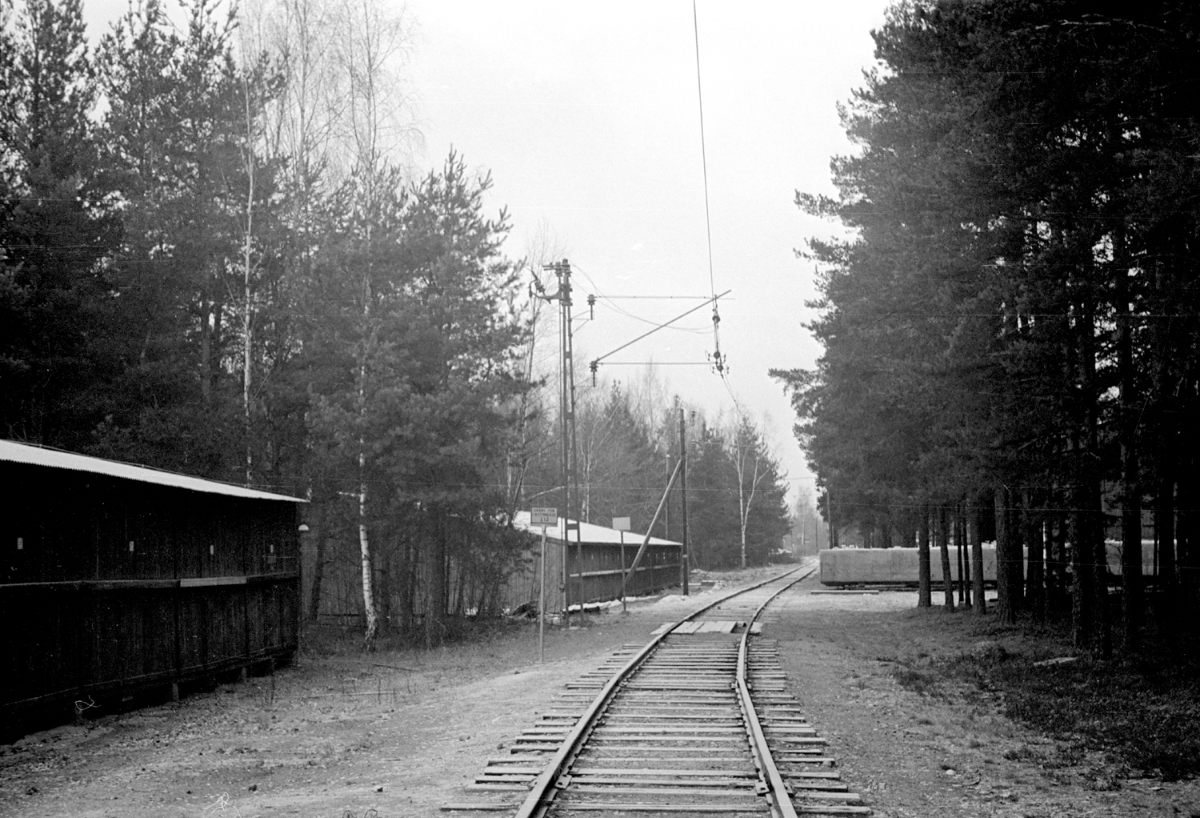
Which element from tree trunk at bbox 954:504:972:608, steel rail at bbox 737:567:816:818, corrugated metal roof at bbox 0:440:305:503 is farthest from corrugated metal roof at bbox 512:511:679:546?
steel rail at bbox 737:567:816:818

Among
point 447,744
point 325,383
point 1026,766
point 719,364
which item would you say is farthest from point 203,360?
point 1026,766

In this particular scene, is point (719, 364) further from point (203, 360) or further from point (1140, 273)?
point (1140, 273)

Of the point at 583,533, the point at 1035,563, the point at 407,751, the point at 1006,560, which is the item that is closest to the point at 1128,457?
the point at 1006,560

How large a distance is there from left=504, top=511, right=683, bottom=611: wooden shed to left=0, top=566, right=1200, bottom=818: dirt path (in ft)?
39.8

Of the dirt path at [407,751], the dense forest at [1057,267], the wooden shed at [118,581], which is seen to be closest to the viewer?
the dirt path at [407,751]

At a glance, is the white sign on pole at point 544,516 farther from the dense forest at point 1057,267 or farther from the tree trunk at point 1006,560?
the tree trunk at point 1006,560

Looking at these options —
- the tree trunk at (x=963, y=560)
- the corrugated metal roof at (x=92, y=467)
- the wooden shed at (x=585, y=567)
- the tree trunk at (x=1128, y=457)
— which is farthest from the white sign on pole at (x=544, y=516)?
the tree trunk at (x=963, y=560)

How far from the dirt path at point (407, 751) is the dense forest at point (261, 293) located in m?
7.15

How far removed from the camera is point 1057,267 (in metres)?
15.9

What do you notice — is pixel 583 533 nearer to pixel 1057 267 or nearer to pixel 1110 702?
pixel 1057 267

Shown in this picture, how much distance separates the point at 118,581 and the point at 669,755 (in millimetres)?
8776

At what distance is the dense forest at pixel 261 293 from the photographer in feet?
79.4

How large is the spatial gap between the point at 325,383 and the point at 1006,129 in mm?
17199

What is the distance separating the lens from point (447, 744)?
37.6 feet
